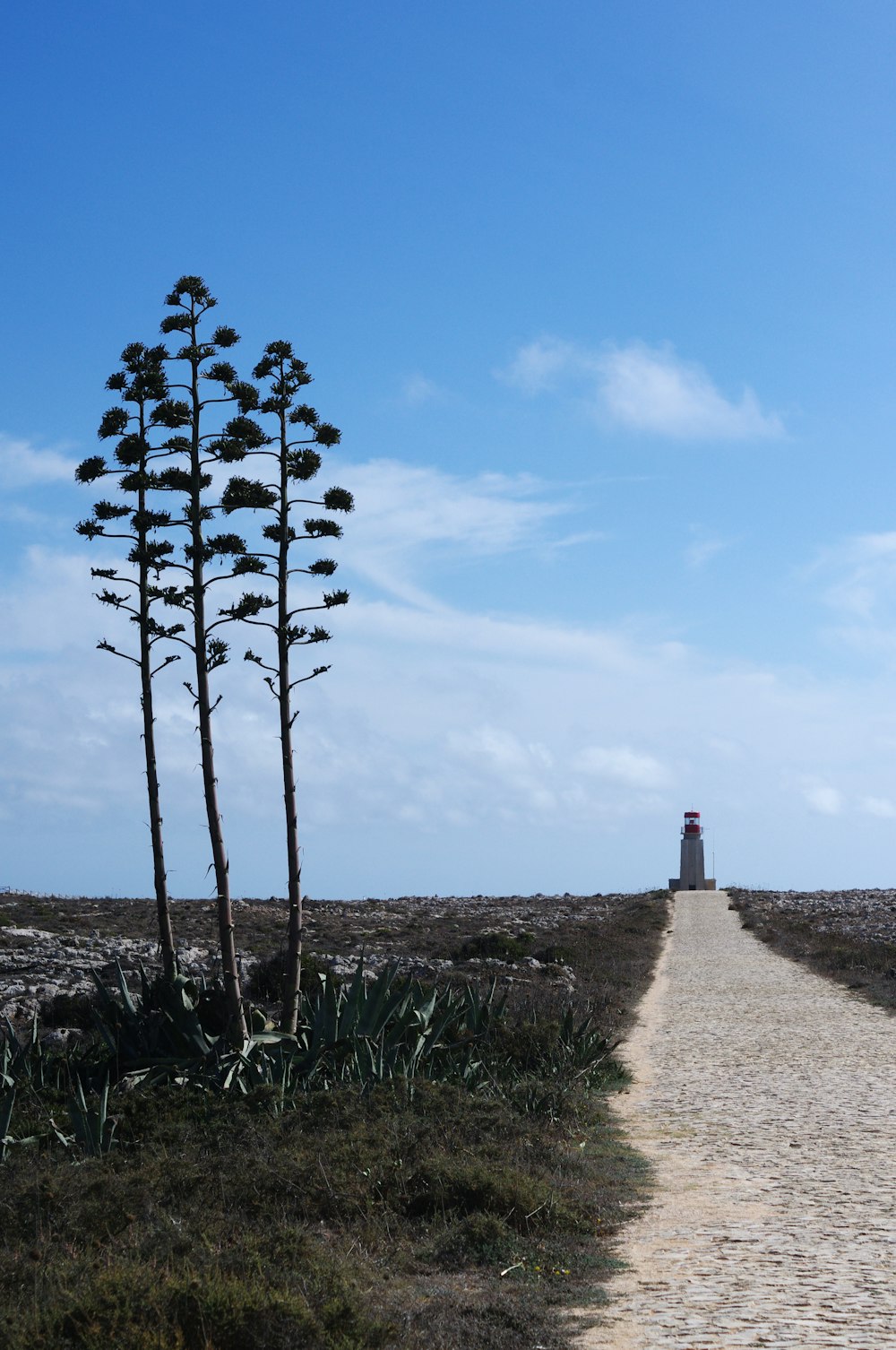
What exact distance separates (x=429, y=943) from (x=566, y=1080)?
73.9 ft

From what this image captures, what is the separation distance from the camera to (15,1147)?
31.6 feet

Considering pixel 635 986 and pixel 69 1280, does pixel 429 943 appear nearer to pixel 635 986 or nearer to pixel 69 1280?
pixel 635 986

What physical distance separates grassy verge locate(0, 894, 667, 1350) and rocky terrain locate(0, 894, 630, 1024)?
195 inches

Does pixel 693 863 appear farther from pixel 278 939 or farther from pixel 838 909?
pixel 278 939

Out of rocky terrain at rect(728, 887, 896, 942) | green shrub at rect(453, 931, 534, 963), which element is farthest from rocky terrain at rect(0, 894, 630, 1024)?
rocky terrain at rect(728, 887, 896, 942)

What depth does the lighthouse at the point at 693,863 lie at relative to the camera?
7938cm

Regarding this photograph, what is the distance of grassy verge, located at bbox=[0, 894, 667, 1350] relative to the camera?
5.80 metres

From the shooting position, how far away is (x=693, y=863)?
262 feet

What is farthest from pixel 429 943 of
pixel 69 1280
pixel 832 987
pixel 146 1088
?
pixel 69 1280

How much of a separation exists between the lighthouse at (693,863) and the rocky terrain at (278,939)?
453 inches

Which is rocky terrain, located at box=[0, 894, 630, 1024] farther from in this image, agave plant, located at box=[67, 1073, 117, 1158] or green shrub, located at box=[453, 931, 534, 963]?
agave plant, located at box=[67, 1073, 117, 1158]

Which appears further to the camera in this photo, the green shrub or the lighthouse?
the lighthouse

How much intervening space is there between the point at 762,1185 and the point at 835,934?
32800 mm

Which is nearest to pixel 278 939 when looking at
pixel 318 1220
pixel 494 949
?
pixel 494 949
